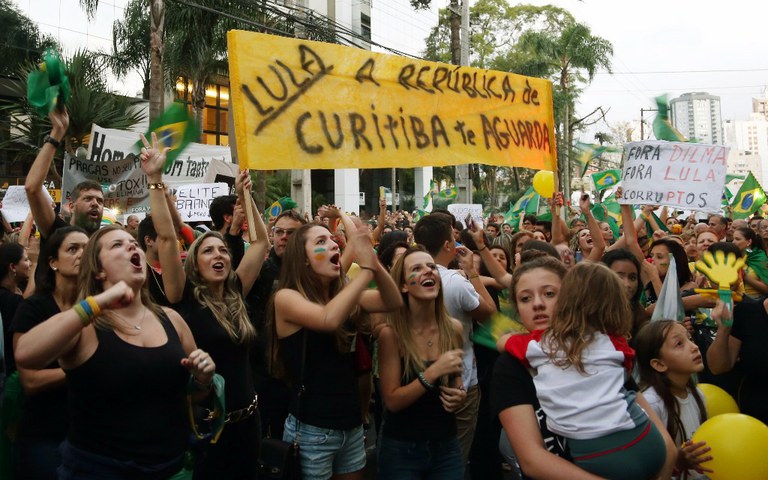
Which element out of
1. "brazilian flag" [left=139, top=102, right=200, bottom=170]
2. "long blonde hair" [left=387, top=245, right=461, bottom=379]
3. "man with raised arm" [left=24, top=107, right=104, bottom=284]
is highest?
"brazilian flag" [left=139, top=102, right=200, bottom=170]

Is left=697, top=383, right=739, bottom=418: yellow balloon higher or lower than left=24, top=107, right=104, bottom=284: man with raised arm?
lower

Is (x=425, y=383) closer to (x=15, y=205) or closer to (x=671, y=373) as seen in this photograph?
(x=671, y=373)

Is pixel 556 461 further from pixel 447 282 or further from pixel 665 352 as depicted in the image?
pixel 447 282

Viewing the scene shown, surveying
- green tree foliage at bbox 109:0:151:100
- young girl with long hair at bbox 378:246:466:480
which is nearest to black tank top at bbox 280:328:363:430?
young girl with long hair at bbox 378:246:466:480

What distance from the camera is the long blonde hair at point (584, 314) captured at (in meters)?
2.40

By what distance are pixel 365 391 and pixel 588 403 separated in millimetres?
1573

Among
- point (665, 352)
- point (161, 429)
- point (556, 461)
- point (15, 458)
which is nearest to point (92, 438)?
point (161, 429)

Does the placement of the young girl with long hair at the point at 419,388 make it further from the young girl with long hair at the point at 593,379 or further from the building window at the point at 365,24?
the building window at the point at 365,24

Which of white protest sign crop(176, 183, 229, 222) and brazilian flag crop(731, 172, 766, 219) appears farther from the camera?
brazilian flag crop(731, 172, 766, 219)

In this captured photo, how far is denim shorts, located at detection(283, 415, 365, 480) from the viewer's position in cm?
328

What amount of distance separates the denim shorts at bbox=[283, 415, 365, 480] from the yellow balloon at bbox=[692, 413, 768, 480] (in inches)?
63.6

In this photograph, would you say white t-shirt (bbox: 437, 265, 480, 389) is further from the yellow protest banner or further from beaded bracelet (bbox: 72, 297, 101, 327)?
beaded bracelet (bbox: 72, 297, 101, 327)

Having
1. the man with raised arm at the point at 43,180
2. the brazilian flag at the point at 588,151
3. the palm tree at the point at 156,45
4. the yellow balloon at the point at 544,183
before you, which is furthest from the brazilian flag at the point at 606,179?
the man with raised arm at the point at 43,180

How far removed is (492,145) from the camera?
5.72m
